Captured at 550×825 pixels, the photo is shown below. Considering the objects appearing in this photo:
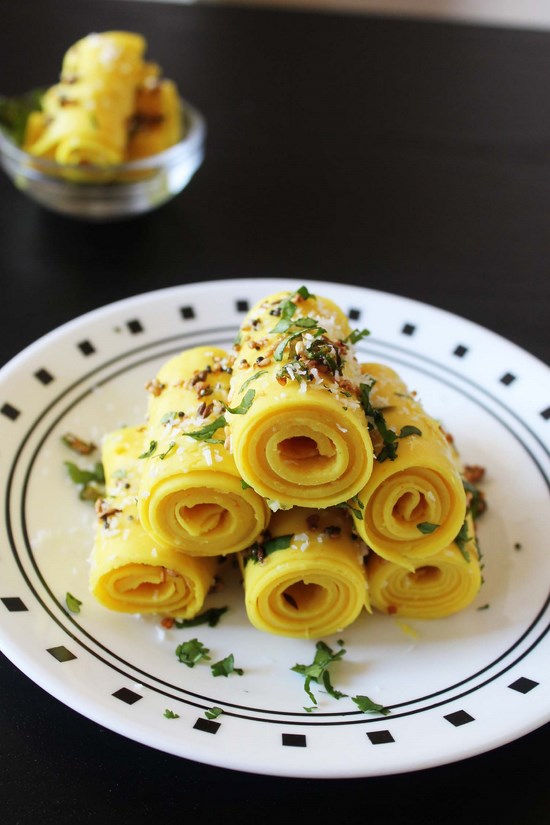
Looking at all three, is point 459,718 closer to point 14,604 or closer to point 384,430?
point 384,430

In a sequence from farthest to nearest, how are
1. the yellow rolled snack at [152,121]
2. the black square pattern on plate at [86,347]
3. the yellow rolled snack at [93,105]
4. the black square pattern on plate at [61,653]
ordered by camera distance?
the yellow rolled snack at [152,121], the yellow rolled snack at [93,105], the black square pattern on plate at [86,347], the black square pattern on plate at [61,653]

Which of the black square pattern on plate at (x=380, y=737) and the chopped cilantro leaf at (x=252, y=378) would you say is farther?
the chopped cilantro leaf at (x=252, y=378)

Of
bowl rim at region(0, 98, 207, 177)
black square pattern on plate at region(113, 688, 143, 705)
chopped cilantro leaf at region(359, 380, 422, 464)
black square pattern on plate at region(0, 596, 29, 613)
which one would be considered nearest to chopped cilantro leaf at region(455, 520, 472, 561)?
chopped cilantro leaf at region(359, 380, 422, 464)

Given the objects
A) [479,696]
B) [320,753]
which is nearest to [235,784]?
[320,753]

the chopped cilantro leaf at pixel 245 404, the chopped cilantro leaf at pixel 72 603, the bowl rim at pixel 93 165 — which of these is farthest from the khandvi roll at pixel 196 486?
the bowl rim at pixel 93 165

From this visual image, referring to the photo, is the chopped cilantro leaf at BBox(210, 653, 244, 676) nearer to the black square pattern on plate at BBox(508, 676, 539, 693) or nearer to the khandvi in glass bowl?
the black square pattern on plate at BBox(508, 676, 539, 693)

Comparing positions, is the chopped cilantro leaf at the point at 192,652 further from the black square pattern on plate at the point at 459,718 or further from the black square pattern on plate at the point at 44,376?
the black square pattern on plate at the point at 44,376

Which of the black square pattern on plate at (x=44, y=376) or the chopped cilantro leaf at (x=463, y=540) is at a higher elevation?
the black square pattern on plate at (x=44, y=376)

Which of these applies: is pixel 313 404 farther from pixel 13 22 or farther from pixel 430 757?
pixel 13 22
